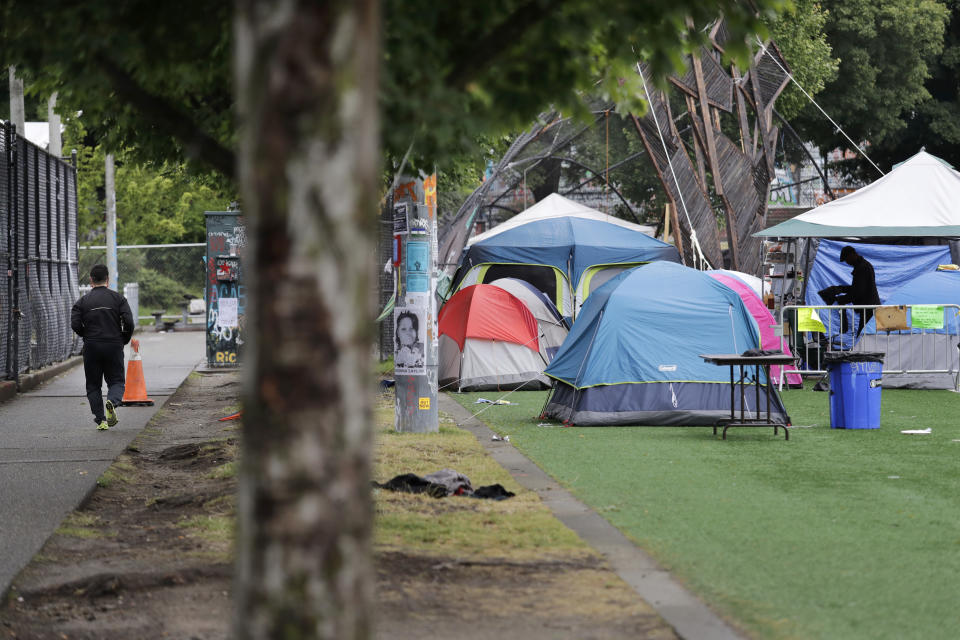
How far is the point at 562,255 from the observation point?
23516mm

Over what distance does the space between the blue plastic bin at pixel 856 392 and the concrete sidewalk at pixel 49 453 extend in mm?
7545

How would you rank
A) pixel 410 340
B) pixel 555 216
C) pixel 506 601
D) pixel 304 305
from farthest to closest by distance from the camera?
1. pixel 555 216
2. pixel 410 340
3. pixel 506 601
4. pixel 304 305

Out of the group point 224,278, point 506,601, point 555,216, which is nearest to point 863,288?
point 555,216

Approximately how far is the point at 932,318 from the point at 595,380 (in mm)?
7056

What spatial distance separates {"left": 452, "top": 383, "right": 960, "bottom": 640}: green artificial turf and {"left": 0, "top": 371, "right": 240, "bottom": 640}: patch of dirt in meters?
2.45

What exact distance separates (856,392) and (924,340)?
6.80 m

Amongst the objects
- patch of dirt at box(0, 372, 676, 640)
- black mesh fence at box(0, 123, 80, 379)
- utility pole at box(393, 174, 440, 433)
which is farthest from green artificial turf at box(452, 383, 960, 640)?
black mesh fence at box(0, 123, 80, 379)

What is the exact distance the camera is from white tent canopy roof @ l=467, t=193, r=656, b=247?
24969 mm

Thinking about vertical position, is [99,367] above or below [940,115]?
below

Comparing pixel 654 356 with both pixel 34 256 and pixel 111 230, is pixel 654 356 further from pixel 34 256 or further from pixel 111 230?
pixel 111 230

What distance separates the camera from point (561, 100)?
5449mm

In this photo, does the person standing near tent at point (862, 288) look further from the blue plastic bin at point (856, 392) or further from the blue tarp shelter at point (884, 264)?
the blue plastic bin at point (856, 392)

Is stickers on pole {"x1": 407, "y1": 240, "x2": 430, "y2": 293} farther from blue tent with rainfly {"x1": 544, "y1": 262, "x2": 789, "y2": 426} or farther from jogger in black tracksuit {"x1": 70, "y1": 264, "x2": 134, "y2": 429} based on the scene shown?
jogger in black tracksuit {"x1": 70, "y1": 264, "x2": 134, "y2": 429}

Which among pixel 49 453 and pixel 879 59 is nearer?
pixel 49 453
